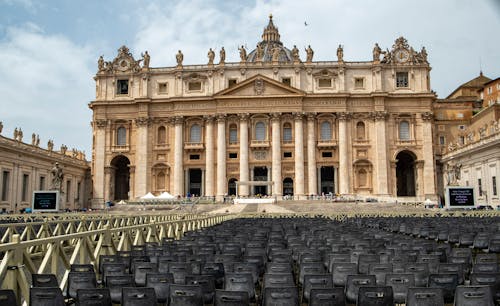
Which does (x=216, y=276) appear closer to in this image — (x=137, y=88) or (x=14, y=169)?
(x=14, y=169)

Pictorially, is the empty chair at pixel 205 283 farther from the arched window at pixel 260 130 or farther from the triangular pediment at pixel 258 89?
the arched window at pixel 260 130

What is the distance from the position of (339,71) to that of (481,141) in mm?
25755

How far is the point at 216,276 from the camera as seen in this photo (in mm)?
9719

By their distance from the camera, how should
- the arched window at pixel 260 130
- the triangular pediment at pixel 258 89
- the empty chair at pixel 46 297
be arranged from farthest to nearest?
1. the arched window at pixel 260 130
2. the triangular pediment at pixel 258 89
3. the empty chair at pixel 46 297

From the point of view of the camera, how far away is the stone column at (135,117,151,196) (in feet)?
249

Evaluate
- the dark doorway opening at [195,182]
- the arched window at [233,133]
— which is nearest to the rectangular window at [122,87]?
the dark doorway opening at [195,182]

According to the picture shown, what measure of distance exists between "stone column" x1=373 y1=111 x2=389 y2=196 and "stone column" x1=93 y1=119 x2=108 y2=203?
4410 cm

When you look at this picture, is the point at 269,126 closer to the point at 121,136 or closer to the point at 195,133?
the point at 195,133

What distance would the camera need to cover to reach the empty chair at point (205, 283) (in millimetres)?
8086

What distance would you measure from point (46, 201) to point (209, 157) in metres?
34.8

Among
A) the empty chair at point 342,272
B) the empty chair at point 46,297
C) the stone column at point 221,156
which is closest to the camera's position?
the empty chair at point 46,297

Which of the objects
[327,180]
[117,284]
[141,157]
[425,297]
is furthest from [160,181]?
[425,297]

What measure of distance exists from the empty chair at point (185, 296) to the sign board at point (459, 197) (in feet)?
136

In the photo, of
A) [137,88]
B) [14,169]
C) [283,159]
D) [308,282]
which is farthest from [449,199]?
[137,88]
